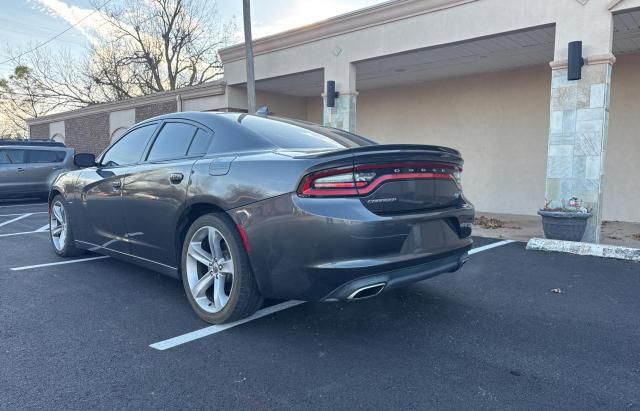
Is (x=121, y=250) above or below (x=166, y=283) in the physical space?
above

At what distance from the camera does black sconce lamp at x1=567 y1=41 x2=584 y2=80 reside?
655 cm

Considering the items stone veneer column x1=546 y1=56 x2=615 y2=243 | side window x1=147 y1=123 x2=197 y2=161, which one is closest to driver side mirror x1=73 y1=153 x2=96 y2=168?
side window x1=147 y1=123 x2=197 y2=161

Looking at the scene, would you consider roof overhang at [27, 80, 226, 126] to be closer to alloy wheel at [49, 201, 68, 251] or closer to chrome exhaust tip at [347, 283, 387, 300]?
alloy wheel at [49, 201, 68, 251]

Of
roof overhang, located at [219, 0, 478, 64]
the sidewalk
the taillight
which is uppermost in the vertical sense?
roof overhang, located at [219, 0, 478, 64]

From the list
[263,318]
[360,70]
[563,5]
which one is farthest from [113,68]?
[263,318]

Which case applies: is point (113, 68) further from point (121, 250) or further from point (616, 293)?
point (616, 293)

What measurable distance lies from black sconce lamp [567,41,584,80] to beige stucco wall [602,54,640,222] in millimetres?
3234

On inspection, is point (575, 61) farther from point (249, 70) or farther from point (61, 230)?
point (61, 230)

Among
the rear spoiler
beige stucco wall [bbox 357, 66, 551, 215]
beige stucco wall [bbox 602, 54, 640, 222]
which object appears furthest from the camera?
beige stucco wall [bbox 357, 66, 551, 215]

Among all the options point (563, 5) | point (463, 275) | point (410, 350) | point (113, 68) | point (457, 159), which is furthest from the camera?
point (113, 68)

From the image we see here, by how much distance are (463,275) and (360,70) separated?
697 centimetres

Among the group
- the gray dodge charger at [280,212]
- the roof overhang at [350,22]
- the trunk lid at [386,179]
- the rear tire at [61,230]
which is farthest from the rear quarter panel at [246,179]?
the roof overhang at [350,22]

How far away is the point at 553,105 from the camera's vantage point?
694 centimetres

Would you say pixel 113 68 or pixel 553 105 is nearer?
pixel 553 105
